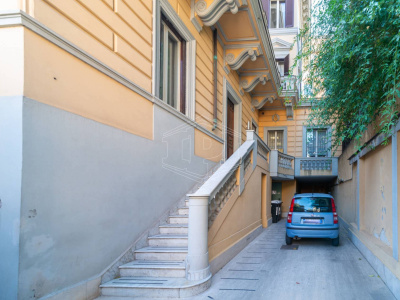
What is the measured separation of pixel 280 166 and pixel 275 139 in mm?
4575

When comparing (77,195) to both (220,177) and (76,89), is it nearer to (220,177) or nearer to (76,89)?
(76,89)

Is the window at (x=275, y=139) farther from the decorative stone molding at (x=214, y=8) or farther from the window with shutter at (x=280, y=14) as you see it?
the decorative stone molding at (x=214, y=8)

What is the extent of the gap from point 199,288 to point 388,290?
318 centimetres

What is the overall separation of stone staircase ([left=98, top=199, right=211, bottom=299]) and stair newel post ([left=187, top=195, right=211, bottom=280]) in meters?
0.14

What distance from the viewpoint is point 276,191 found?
20.3 meters

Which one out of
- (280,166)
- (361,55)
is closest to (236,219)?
(361,55)

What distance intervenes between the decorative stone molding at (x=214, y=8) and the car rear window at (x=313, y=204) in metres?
5.61

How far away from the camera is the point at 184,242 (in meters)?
6.49

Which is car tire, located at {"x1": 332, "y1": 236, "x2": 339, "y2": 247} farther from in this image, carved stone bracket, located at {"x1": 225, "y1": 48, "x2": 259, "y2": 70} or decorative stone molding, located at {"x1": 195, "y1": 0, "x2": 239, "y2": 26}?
decorative stone molding, located at {"x1": 195, "y1": 0, "x2": 239, "y2": 26}

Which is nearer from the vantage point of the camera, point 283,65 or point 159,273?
point 159,273

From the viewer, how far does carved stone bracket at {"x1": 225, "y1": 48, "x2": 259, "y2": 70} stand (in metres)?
11.6

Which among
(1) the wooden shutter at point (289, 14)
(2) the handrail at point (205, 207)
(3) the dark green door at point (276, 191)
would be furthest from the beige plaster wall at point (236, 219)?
(1) the wooden shutter at point (289, 14)

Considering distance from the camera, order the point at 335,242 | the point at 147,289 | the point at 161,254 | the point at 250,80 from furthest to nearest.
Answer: the point at 250,80 → the point at 335,242 → the point at 161,254 → the point at 147,289

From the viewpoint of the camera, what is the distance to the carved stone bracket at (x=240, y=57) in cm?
1159
